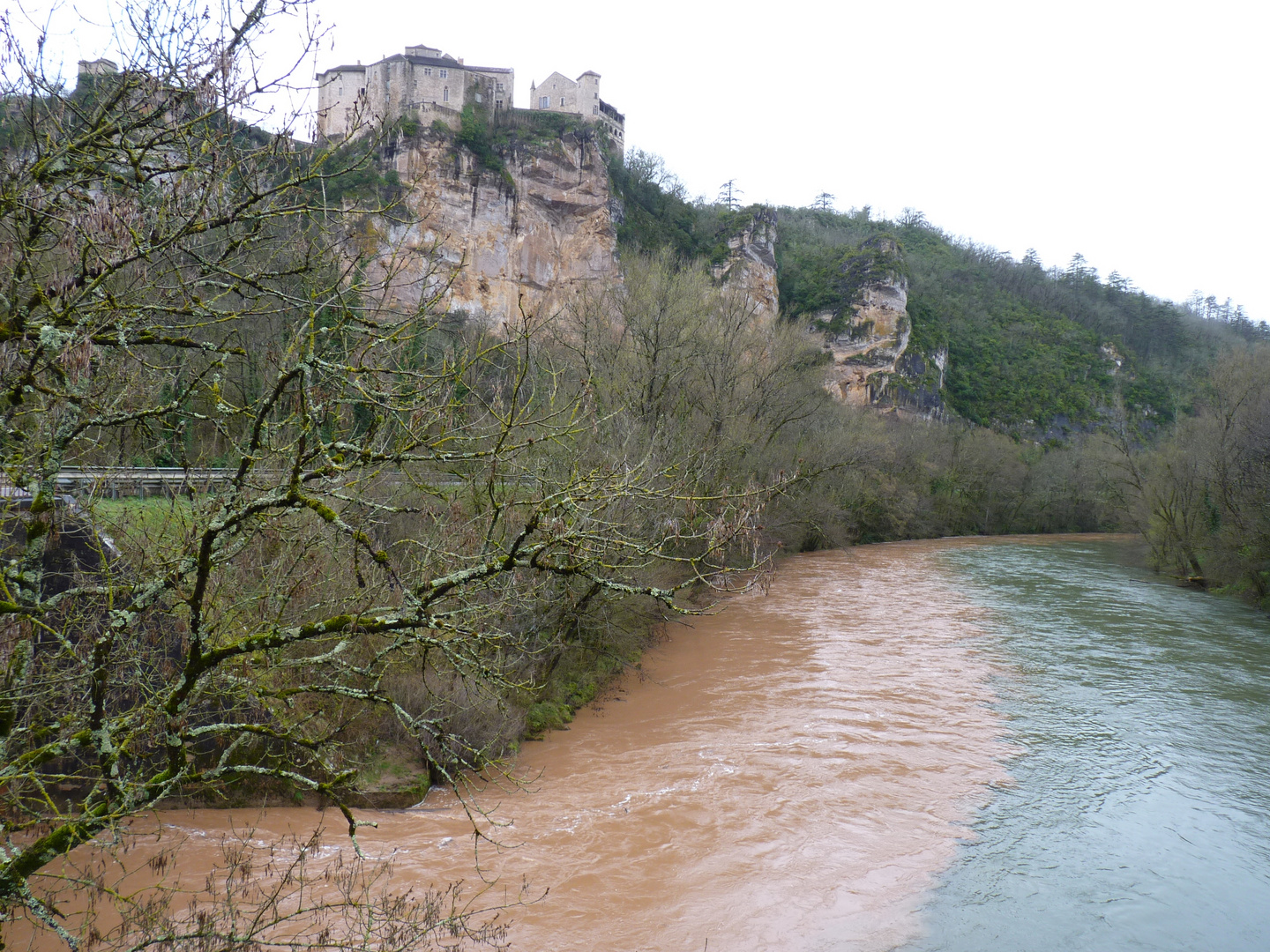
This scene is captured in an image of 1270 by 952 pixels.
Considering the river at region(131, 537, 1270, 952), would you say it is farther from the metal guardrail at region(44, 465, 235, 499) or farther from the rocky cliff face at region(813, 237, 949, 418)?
the rocky cliff face at region(813, 237, 949, 418)

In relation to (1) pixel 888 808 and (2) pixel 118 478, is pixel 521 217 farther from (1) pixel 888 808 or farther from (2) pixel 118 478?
(2) pixel 118 478

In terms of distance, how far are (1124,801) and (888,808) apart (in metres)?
2.89

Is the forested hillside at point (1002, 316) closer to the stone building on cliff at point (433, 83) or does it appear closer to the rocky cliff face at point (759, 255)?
the rocky cliff face at point (759, 255)

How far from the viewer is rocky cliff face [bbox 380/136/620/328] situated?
157ft

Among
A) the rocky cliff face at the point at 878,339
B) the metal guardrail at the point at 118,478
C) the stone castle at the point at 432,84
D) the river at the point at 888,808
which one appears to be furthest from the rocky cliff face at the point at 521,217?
the metal guardrail at the point at 118,478

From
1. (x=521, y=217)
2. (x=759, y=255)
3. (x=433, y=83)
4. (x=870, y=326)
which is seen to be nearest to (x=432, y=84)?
(x=433, y=83)

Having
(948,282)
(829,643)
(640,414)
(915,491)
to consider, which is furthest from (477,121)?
(948,282)

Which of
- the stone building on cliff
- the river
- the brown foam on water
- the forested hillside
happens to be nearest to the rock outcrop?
the forested hillside

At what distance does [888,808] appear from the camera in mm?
9203

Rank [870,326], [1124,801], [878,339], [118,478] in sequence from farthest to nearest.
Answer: [870,326], [878,339], [1124,801], [118,478]

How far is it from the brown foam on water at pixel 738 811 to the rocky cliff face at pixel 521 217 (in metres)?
35.9

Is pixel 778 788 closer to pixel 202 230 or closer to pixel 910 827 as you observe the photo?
pixel 910 827

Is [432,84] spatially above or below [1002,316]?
above

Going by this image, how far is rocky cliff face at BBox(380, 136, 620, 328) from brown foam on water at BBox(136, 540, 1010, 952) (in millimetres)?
35867
